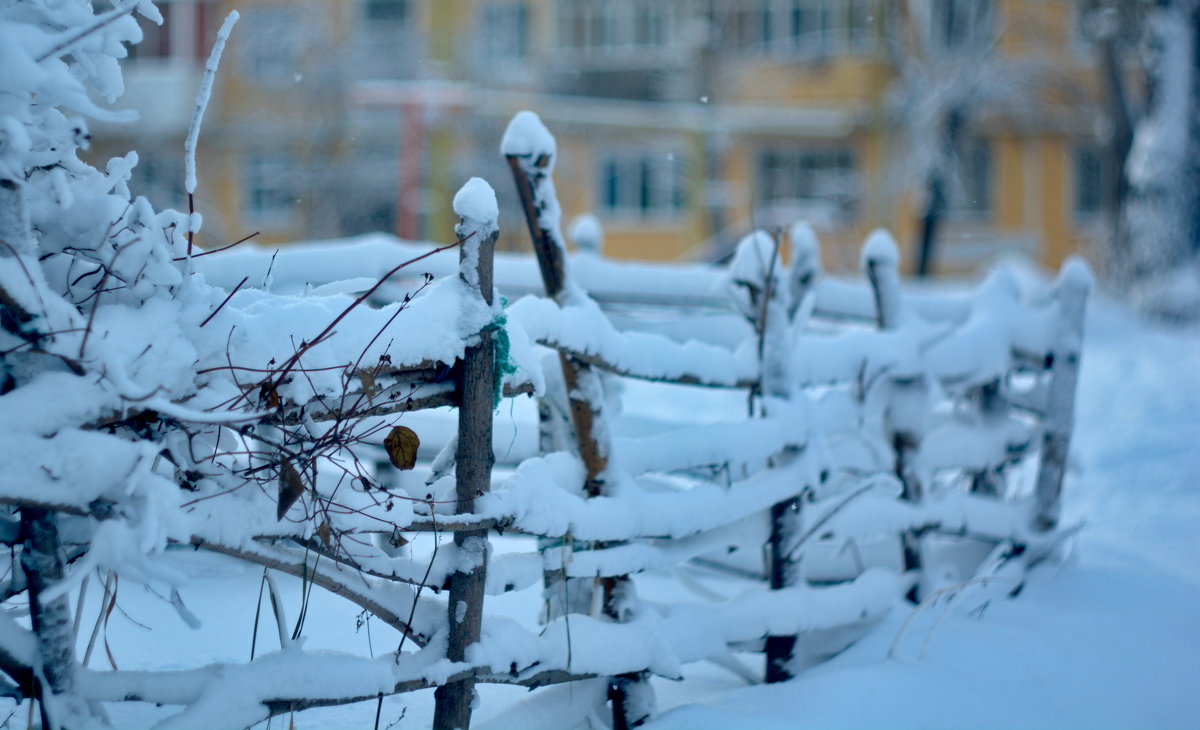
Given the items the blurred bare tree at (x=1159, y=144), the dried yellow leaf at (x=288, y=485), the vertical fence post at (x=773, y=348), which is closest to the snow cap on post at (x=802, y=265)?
the vertical fence post at (x=773, y=348)

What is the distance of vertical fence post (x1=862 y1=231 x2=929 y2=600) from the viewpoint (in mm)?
3621

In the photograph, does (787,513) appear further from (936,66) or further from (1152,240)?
(936,66)

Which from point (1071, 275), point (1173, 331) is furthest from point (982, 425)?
point (1173, 331)

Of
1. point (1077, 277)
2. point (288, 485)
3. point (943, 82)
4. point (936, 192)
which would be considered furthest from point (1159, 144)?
point (288, 485)

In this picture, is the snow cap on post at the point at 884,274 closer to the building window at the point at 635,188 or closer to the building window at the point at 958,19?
the building window at the point at 958,19

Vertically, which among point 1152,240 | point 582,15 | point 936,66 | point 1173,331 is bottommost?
point 1173,331

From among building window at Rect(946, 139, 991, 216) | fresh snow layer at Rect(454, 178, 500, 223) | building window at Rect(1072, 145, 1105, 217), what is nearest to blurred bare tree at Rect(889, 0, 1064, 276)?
building window at Rect(946, 139, 991, 216)

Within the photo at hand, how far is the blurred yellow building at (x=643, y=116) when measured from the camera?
716 inches

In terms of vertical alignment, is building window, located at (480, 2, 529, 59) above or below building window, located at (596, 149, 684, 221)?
above

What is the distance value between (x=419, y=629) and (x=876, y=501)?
69.1 inches

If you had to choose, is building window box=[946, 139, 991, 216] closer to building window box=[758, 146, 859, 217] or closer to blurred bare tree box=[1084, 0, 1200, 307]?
building window box=[758, 146, 859, 217]

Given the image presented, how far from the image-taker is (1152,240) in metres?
11.7

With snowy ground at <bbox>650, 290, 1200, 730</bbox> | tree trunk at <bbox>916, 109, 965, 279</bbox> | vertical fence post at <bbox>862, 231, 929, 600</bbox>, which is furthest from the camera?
tree trunk at <bbox>916, 109, 965, 279</bbox>

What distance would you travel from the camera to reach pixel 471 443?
86.8 inches
